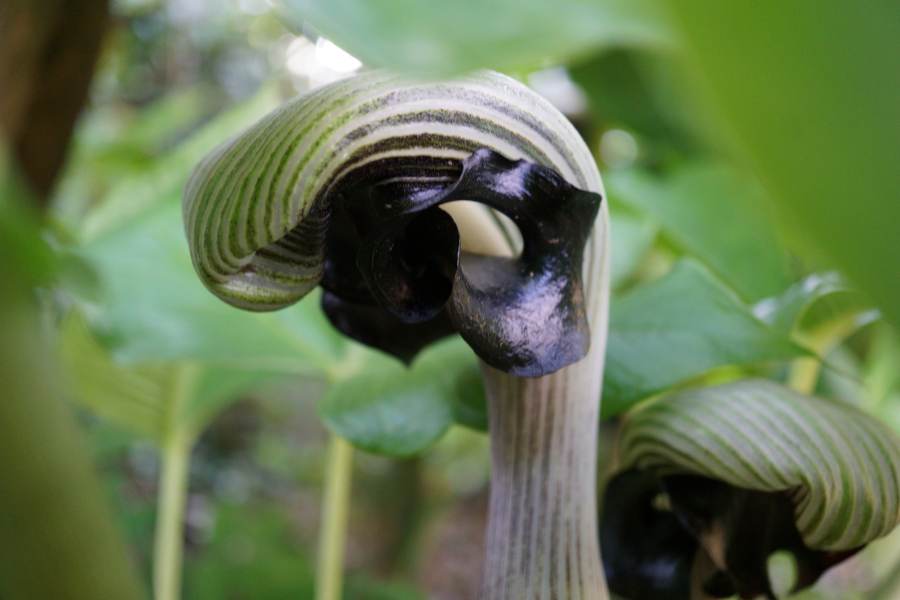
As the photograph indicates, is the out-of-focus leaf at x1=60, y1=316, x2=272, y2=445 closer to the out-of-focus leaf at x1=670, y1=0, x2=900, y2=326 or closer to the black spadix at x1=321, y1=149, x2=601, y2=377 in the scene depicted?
the black spadix at x1=321, y1=149, x2=601, y2=377

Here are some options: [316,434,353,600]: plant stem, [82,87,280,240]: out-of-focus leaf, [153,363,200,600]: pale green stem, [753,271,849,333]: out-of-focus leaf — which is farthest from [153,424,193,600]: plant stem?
[753,271,849,333]: out-of-focus leaf

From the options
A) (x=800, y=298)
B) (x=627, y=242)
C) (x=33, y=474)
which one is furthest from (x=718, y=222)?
(x=33, y=474)

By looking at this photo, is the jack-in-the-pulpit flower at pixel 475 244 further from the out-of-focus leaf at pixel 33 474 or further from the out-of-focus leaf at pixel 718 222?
the out-of-focus leaf at pixel 718 222

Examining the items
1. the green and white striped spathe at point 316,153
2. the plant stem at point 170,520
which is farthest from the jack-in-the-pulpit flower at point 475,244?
the plant stem at point 170,520

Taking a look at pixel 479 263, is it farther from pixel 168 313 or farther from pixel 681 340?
pixel 168 313

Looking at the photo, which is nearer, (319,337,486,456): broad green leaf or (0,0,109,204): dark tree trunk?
(319,337,486,456): broad green leaf

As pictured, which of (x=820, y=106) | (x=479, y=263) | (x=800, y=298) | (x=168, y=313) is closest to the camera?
(x=820, y=106)

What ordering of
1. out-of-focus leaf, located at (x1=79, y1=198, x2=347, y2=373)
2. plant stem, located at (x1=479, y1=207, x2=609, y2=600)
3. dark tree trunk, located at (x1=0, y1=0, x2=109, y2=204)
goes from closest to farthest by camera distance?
plant stem, located at (x1=479, y1=207, x2=609, y2=600) < out-of-focus leaf, located at (x1=79, y1=198, x2=347, y2=373) < dark tree trunk, located at (x1=0, y1=0, x2=109, y2=204)
